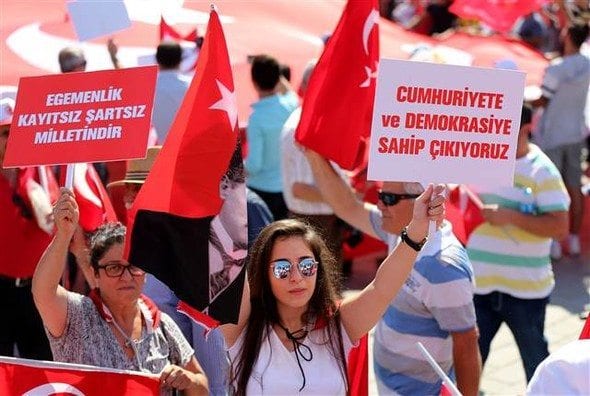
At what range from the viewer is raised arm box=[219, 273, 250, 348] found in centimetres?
380

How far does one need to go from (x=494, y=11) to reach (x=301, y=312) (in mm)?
5611

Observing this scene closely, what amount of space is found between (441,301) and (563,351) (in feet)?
5.03

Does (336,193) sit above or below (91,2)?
below

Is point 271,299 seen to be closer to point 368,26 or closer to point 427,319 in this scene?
point 427,319

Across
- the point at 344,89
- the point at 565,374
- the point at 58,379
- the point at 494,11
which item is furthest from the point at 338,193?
the point at 494,11

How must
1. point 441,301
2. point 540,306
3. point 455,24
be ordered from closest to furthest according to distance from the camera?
point 441,301 < point 540,306 < point 455,24

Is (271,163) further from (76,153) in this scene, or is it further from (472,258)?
(76,153)

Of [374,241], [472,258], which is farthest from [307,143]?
[374,241]

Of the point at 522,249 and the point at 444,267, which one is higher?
the point at 444,267

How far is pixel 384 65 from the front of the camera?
378 cm

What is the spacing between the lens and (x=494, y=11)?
896cm

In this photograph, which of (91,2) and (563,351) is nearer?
(563,351)

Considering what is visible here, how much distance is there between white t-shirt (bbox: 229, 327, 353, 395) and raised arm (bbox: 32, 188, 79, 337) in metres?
0.63

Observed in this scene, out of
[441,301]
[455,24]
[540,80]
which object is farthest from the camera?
[455,24]
